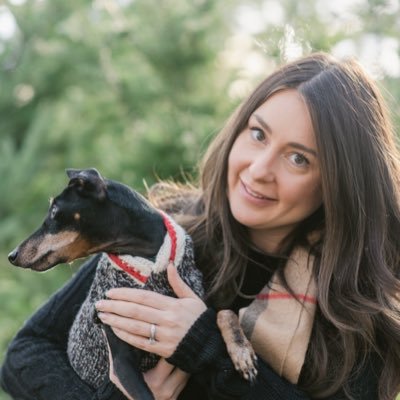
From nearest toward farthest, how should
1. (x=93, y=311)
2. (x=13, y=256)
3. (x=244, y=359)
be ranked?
(x=13, y=256) → (x=244, y=359) → (x=93, y=311)

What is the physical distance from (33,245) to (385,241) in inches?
46.8

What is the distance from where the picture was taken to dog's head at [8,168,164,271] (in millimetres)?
1880

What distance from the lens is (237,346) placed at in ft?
6.51

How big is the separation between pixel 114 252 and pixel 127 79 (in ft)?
8.85

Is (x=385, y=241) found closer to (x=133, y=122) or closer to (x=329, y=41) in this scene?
(x=329, y=41)

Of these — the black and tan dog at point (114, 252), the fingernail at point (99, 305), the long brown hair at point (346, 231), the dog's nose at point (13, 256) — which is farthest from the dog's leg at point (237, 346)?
the dog's nose at point (13, 256)

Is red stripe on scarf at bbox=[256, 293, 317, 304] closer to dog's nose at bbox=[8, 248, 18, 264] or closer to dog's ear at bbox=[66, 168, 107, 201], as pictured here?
dog's ear at bbox=[66, 168, 107, 201]

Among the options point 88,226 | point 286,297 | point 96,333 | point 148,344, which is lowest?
point 96,333

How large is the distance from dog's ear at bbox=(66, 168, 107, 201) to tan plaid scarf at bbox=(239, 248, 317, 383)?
25.2 inches

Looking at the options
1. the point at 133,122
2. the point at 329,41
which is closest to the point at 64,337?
the point at 329,41

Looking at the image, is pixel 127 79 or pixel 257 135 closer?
pixel 257 135

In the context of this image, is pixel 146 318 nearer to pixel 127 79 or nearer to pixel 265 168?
pixel 265 168

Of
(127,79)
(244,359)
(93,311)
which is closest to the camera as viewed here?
(244,359)

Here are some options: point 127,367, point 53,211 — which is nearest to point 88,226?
point 53,211
